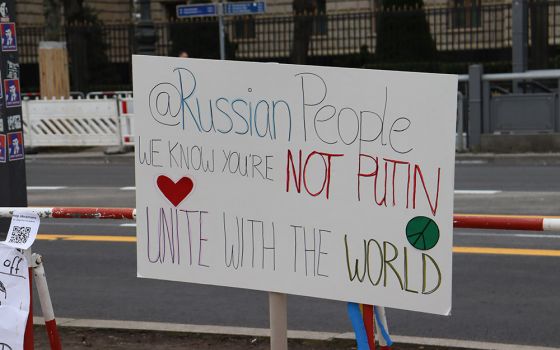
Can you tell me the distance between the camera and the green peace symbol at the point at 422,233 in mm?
4336

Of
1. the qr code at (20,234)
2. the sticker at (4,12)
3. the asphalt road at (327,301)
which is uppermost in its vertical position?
the sticker at (4,12)

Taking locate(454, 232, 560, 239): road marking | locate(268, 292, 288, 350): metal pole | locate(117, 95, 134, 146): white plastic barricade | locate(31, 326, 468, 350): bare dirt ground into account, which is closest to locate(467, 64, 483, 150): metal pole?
locate(117, 95, 134, 146): white plastic barricade

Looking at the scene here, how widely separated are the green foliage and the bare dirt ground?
2320 cm

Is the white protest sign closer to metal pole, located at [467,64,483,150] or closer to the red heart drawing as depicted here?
the red heart drawing

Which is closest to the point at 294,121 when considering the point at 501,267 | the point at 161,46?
the point at 501,267

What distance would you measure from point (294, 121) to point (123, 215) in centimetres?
132

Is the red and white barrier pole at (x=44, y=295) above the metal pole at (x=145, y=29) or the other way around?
the other way around

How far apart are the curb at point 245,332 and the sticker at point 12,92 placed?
1.62 m

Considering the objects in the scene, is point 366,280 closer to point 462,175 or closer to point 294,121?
point 294,121

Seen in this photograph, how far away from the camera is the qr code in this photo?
498 cm

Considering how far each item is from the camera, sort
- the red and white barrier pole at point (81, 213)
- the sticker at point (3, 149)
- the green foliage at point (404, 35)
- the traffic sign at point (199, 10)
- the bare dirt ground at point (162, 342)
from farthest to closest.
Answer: the green foliage at point (404, 35), the traffic sign at point (199, 10), the bare dirt ground at point (162, 342), the sticker at point (3, 149), the red and white barrier pole at point (81, 213)

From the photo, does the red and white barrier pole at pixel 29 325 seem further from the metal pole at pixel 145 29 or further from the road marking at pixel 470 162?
the metal pole at pixel 145 29

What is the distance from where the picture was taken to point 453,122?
4.17 meters

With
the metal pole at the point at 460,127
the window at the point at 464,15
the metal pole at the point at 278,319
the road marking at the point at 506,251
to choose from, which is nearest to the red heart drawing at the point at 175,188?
the metal pole at the point at 278,319
